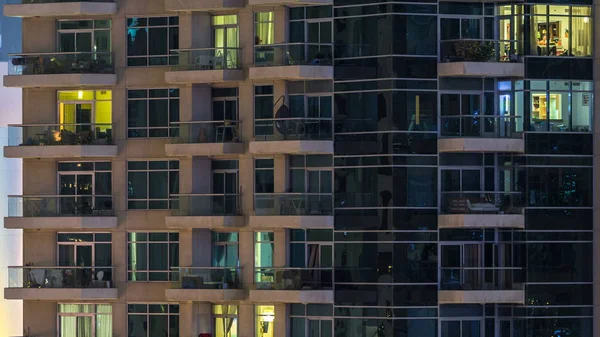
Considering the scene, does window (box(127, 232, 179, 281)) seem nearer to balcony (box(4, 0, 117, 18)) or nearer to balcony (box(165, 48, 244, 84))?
balcony (box(165, 48, 244, 84))

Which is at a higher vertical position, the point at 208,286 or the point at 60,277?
the point at 60,277

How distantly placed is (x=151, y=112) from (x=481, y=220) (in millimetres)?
10007

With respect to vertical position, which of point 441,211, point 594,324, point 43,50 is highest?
point 43,50

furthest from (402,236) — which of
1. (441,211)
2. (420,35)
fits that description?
(420,35)

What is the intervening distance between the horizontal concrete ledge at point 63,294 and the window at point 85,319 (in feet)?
2.59

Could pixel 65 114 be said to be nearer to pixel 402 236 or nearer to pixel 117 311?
pixel 117 311

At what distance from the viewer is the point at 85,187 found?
50719 millimetres

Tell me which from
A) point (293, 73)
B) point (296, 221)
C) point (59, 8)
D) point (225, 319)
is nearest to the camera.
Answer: point (296, 221)

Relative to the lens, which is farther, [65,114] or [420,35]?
[65,114]

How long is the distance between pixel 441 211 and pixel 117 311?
9.81m

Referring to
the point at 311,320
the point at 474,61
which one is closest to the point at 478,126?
the point at 474,61

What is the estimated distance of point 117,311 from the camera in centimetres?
5016

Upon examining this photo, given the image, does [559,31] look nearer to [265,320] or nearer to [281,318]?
[281,318]

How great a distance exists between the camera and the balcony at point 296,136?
4794cm
